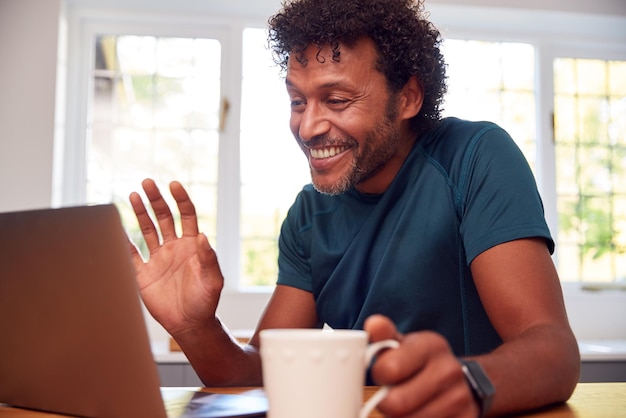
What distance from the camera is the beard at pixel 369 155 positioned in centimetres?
139

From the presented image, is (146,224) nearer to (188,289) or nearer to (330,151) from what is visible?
(188,289)

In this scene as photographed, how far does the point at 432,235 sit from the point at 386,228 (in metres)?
0.11

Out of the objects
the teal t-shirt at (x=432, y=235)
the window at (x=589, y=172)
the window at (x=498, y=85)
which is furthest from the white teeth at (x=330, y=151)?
the window at (x=589, y=172)

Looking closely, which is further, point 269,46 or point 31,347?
point 269,46

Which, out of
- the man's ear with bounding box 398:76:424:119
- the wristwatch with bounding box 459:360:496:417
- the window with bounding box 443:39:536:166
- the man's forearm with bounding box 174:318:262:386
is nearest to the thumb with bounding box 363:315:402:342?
the wristwatch with bounding box 459:360:496:417

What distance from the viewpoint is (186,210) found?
3.73 ft

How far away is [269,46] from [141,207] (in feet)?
2.32

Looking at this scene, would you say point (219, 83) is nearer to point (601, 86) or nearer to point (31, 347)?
point (601, 86)

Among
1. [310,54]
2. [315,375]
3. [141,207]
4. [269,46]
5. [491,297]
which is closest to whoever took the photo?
[315,375]

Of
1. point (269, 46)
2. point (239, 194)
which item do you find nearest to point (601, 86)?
point (239, 194)

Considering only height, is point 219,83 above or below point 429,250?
above

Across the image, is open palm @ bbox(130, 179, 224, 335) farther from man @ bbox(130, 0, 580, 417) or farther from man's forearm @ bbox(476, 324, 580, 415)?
man's forearm @ bbox(476, 324, 580, 415)

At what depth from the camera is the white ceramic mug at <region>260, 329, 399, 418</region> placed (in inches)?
21.5

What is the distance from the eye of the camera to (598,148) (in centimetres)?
338
